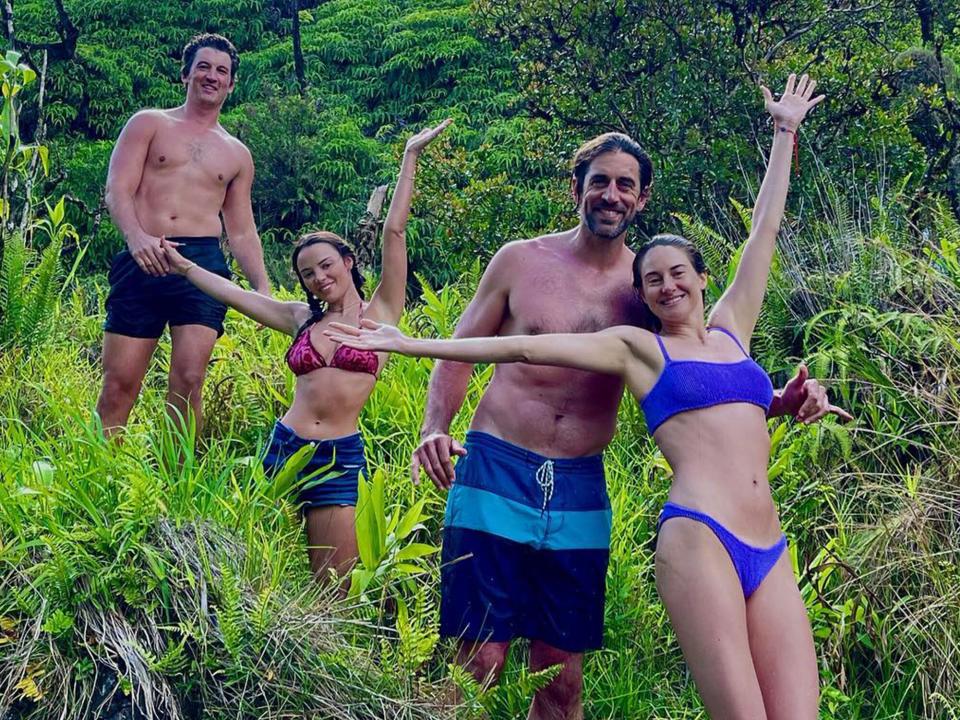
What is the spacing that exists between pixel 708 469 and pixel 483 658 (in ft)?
3.06

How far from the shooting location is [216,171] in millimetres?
5758

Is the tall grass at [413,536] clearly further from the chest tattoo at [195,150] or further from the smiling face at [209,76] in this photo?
the smiling face at [209,76]

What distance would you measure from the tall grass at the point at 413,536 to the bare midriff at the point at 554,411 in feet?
2.30

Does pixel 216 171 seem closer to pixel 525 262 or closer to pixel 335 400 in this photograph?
pixel 335 400

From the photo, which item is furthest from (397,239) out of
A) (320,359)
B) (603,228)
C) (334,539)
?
(334,539)

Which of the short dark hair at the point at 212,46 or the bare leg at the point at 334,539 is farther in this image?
the short dark hair at the point at 212,46

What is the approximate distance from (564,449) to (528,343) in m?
0.51

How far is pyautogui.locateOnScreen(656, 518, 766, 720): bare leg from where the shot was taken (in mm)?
3191

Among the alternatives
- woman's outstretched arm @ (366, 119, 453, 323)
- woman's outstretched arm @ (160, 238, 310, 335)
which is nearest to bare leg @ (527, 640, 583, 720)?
woman's outstretched arm @ (366, 119, 453, 323)

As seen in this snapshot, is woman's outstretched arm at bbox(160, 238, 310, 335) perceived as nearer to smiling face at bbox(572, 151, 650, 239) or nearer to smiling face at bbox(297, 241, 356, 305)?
smiling face at bbox(297, 241, 356, 305)

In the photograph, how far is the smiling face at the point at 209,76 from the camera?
5570 mm

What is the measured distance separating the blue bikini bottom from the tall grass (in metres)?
0.71

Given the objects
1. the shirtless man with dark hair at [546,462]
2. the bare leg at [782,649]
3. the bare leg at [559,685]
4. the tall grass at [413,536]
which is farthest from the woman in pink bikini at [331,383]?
the bare leg at [782,649]

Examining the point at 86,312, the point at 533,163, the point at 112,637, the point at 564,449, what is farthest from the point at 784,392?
the point at 86,312
